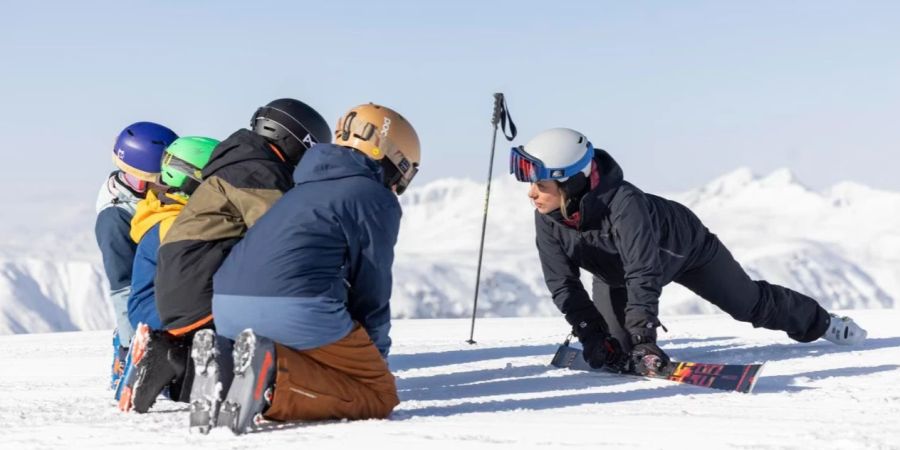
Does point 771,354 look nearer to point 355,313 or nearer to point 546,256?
point 546,256

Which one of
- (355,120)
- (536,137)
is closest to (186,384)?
(355,120)

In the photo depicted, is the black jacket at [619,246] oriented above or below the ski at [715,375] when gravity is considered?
above

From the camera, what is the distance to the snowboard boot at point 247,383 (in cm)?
410

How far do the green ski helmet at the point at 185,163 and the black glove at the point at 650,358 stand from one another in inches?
103

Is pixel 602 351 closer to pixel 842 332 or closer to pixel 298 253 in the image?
pixel 842 332

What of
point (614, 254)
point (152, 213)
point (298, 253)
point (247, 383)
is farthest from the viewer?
point (614, 254)

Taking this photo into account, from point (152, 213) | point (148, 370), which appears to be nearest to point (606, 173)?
point (152, 213)

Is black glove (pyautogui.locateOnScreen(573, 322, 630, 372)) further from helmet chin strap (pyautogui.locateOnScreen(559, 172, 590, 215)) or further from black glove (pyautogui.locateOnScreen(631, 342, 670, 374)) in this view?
helmet chin strap (pyautogui.locateOnScreen(559, 172, 590, 215))

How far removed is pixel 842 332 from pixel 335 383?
4.87 meters

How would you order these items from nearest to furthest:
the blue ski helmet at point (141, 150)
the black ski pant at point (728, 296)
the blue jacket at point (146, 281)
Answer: the blue jacket at point (146, 281) → the blue ski helmet at point (141, 150) → the black ski pant at point (728, 296)

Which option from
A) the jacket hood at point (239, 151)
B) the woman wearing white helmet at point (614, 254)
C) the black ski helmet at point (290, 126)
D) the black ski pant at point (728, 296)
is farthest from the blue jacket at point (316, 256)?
the black ski pant at point (728, 296)

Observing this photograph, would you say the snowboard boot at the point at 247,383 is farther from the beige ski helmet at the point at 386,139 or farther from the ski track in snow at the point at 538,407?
the beige ski helmet at the point at 386,139

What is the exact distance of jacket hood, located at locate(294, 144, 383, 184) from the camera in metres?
4.53

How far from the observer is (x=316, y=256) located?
4.41 metres
